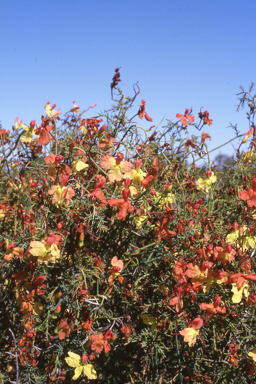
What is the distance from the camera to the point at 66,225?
159 cm

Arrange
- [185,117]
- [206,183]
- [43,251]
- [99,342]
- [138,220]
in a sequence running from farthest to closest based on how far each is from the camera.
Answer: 1. [185,117]
2. [206,183]
3. [138,220]
4. [99,342]
5. [43,251]

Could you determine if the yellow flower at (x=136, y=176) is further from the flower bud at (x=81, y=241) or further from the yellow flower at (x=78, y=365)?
the yellow flower at (x=78, y=365)

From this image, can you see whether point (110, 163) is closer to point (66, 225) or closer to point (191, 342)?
point (66, 225)

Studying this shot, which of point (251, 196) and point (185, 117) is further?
point (185, 117)

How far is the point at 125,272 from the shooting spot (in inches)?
65.2

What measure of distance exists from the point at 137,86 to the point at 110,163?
1.82 feet

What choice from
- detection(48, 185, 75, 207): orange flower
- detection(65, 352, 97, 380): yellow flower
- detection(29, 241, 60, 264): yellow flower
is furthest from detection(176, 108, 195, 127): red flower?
detection(65, 352, 97, 380): yellow flower

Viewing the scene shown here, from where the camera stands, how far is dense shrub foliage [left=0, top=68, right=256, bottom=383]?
1.44 metres

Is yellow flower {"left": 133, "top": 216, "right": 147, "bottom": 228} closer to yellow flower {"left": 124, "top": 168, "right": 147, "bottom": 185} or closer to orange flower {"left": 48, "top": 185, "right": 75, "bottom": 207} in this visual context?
yellow flower {"left": 124, "top": 168, "right": 147, "bottom": 185}

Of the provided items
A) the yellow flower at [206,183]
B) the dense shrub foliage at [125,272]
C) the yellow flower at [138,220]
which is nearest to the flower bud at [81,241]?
the dense shrub foliage at [125,272]

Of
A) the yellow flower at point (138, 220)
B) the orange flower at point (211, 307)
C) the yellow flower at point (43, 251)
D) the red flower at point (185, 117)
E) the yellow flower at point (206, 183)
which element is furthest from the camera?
the red flower at point (185, 117)

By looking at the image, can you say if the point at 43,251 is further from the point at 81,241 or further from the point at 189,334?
the point at 189,334

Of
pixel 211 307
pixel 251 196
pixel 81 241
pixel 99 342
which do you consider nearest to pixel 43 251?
pixel 81 241

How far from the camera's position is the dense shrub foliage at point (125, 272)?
144 cm
